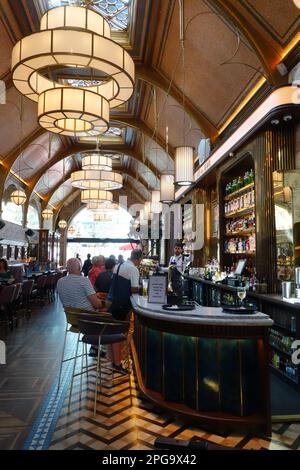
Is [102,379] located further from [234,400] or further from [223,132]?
[223,132]

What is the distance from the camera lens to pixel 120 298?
4.36 m

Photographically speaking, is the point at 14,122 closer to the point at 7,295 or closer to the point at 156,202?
the point at 156,202

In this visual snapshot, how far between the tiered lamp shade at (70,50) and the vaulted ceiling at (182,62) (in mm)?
2050

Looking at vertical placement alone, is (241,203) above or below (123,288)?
above

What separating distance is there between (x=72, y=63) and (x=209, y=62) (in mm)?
3521

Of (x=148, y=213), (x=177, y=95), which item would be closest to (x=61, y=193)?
(x=148, y=213)

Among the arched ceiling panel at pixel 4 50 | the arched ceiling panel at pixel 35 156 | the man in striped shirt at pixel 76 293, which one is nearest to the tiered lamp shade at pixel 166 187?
the man in striped shirt at pixel 76 293

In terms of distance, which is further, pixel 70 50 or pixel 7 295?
pixel 7 295

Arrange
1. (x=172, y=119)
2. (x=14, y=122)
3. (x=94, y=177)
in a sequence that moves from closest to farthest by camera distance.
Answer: (x=94, y=177) → (x=172, y=119) → (x=14, y=122)

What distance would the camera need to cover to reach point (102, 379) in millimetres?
4094

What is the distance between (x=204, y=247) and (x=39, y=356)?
508 cm

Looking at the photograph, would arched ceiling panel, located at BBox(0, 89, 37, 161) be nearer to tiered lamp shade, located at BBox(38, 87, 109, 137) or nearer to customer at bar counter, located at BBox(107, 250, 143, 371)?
tiered lamp shade, located at BBox(38, 87, 109, 137)

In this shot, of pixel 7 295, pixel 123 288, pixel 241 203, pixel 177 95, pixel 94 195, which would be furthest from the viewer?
pixel 94 195

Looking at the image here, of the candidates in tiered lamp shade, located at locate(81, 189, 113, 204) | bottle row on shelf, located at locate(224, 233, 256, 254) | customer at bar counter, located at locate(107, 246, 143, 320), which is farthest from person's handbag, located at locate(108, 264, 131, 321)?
tiered lamp shade, located at locate(81, 189, 113, 204)
